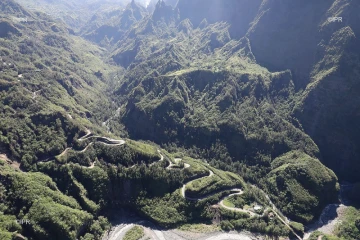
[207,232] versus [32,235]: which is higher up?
[207,232]

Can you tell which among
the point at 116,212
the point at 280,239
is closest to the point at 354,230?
the point at 280,239

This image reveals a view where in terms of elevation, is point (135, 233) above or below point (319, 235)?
below

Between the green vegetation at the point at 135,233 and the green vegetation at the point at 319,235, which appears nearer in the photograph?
the green vegetation at the point at 135,233

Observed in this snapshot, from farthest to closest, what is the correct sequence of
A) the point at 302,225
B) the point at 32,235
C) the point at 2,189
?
1. the point at 302,225
2. the point at 2,189
3. the point at 32,235

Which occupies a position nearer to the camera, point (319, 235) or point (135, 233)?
point (135, 233)

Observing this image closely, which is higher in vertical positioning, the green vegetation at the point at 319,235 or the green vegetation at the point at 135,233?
the green vegetation at the point at 319,235

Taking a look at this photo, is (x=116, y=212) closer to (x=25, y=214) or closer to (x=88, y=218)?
(x=88, y=218)

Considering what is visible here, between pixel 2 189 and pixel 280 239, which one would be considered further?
pixel 280 239

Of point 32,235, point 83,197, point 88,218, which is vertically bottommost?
point 32,235
